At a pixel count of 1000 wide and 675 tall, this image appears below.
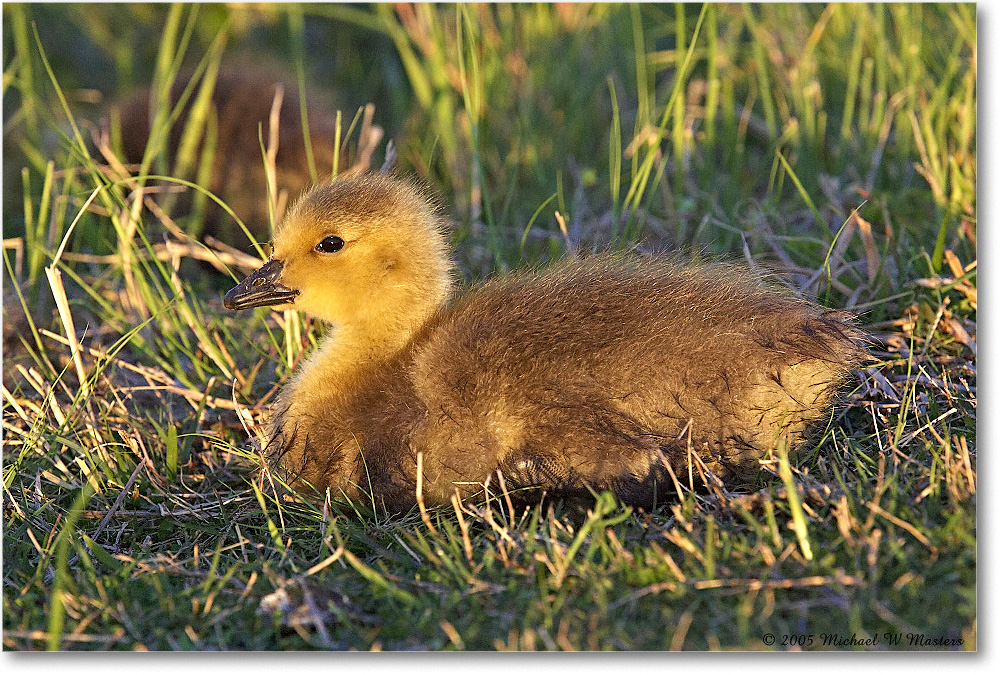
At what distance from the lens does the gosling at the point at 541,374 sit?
2340 mm

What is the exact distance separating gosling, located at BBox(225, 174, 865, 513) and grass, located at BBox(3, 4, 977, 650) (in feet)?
0.30

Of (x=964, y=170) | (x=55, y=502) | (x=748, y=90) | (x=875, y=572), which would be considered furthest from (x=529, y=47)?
(x=875, y=572)

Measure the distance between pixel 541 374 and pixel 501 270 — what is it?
91 centimetres

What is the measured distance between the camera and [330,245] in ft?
8.79

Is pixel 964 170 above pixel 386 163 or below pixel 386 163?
below

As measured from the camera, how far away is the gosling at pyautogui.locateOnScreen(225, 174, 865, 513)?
92.1 inches

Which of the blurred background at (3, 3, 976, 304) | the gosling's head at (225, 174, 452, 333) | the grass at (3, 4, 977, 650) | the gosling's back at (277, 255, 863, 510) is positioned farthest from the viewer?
the blurred background at (3, 3, 976, 304)

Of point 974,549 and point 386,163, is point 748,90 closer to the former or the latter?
point 386,163

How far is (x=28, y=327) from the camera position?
351cm

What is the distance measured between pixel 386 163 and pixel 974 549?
205cm

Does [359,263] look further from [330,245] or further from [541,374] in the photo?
[541,374]

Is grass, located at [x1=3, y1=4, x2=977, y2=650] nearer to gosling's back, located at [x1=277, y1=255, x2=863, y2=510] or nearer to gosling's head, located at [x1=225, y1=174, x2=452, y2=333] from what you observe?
gosling's back, located at [x1=277, y1=255, x2=863, y2=510]

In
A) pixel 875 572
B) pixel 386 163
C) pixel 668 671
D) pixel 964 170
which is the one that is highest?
pixel 386 163

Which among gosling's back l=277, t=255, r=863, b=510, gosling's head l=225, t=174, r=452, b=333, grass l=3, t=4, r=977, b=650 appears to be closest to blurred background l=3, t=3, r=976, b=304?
grass l=3, t=4, r=977, b=650
